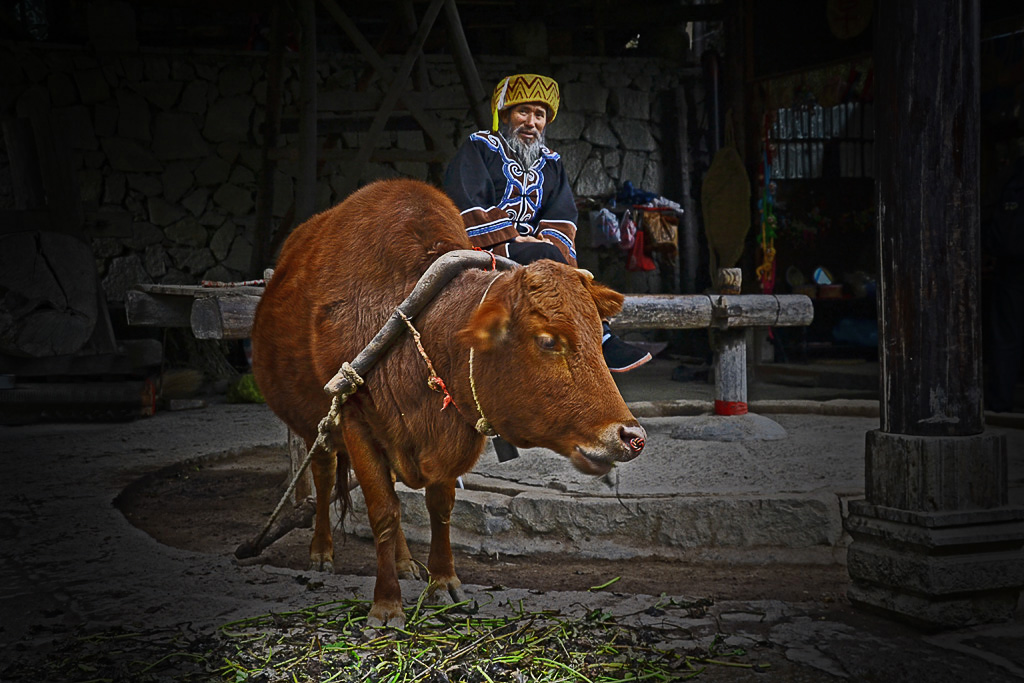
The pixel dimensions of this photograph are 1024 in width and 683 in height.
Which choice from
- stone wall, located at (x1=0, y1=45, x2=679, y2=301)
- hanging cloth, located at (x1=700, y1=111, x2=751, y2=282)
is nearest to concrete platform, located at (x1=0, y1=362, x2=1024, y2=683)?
hanging cloth, located at (x1=700, y1=111, x2=751, y2=282)

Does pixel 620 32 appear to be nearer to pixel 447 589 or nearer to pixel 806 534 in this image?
pixel 806 534

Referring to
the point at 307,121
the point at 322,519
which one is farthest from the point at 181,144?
the point at 322,519

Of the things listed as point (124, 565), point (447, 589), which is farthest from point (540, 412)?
point (124, 565)

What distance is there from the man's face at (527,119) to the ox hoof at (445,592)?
1620mm

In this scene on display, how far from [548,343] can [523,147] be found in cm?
130

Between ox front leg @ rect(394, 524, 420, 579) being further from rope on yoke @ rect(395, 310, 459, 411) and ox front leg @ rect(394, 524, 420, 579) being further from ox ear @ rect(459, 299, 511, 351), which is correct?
ox ear @ rect(459, 299, 511, 351)

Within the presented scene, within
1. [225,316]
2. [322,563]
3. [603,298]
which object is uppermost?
[603,298]

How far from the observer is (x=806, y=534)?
377 centimetres

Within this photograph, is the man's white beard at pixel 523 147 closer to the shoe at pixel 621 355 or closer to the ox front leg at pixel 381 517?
the shoe at pixel 621 355

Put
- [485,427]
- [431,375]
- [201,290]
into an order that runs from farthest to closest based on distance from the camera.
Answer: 1. [201,290]
2. [431,375]
3. [485,427]

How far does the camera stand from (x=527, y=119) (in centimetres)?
333

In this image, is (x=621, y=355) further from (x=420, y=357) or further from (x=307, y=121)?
(x=307, y=121)

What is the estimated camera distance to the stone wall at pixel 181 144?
927 centimetres

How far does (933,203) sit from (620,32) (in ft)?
28.3
